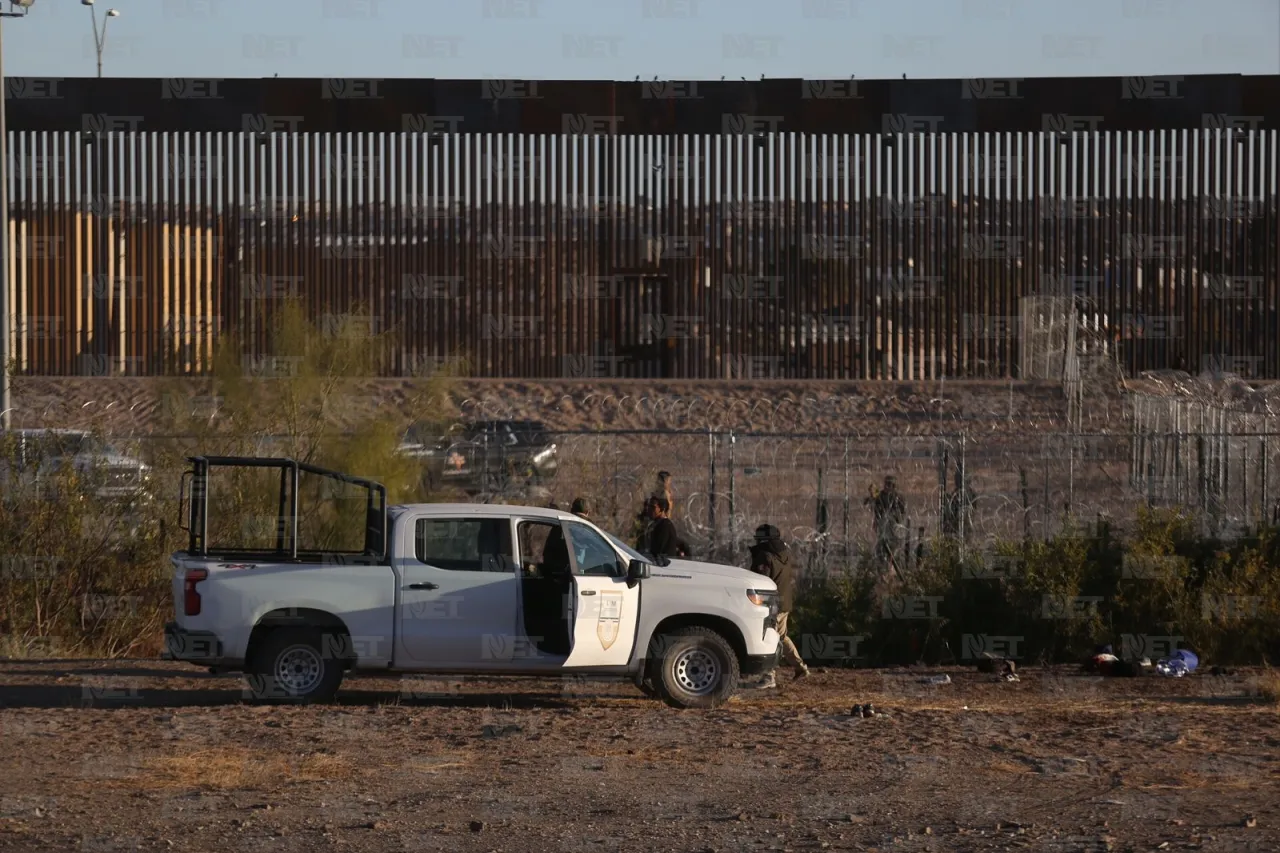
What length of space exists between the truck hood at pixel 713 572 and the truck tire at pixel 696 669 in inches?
18.5

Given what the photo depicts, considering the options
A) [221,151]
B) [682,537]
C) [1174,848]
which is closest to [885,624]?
[682,537]

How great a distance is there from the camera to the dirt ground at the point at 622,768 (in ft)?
27.9

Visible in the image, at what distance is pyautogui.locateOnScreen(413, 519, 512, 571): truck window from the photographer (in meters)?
12.9

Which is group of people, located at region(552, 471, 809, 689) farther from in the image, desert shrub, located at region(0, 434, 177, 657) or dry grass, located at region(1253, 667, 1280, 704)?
desert shrub, located at region(0, 434, 177, 657)

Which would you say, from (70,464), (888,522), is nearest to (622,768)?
(70,464)

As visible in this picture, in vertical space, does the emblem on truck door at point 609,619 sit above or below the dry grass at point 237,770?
above

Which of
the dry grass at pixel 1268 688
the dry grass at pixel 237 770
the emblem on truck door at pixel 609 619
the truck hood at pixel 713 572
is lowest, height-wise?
the dry grass at pixel 1268 688

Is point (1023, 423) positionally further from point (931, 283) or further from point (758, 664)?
point (758, 664)

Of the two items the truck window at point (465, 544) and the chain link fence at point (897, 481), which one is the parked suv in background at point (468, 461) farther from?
the truck window at point (465, 544)

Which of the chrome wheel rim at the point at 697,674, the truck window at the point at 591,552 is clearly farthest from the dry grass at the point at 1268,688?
the truck window at the point at 591,552

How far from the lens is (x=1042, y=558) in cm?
Result: 1703

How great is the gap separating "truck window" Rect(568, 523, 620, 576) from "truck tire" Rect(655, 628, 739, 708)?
74cm

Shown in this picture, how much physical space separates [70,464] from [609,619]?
6731 mm

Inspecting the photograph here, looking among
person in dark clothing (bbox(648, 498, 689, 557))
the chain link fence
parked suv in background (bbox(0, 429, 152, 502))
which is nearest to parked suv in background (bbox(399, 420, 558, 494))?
the chain link fence
